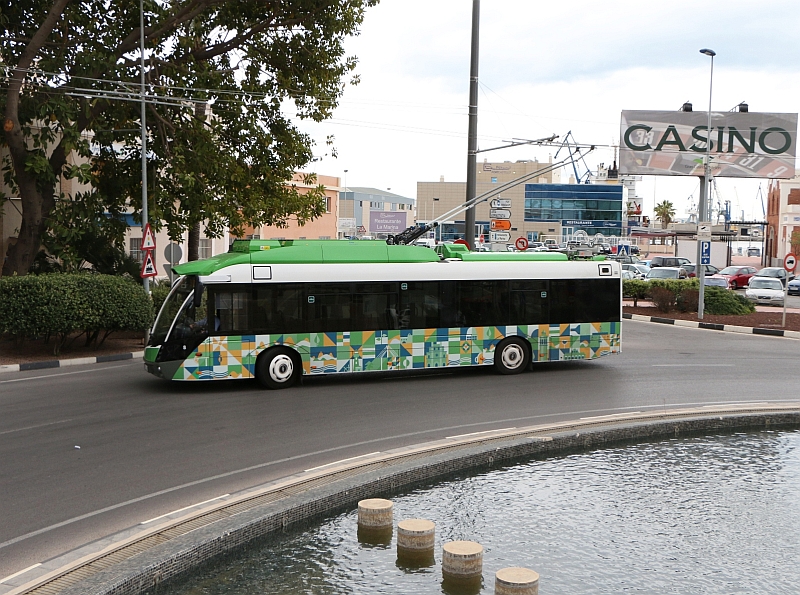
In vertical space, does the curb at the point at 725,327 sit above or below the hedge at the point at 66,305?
below

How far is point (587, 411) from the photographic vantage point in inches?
533

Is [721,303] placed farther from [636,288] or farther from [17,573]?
[17,573]

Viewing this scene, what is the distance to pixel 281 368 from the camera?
1552cm

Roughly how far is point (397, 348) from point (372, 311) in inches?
33.9

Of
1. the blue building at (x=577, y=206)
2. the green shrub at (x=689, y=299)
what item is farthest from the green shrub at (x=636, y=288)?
the blue building at (x=577, y=206)

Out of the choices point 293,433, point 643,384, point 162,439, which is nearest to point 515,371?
point 643,384

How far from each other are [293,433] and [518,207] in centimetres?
11674

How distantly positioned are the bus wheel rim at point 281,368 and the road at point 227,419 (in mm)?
351

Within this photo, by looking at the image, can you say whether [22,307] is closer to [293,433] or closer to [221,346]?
[221,346]

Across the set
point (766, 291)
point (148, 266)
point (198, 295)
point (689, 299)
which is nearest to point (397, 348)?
point (198, 295)

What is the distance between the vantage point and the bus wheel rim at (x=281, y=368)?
15.4 m

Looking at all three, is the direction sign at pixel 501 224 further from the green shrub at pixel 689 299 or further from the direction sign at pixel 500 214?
the green shrub at pixel 689 299

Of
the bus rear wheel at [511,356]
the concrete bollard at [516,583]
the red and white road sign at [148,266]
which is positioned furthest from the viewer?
the red and white road sign at [148,266]

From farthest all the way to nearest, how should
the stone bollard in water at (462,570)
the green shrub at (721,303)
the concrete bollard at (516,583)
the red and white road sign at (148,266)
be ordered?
the green shrub at (721,303), the red and white road sign at (148,266), the stone bollard in water at (462,570), the concrete bollard at (516,583)
